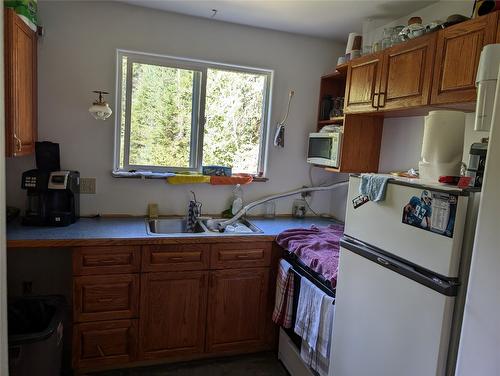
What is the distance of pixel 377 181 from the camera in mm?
1533

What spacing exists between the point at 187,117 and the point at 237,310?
1519 millimetres

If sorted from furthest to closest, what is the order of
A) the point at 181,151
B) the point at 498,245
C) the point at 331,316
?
the point at 181,151 → the point at 331,316 → the point at 498,245

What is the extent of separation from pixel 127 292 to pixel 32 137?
3.90ft

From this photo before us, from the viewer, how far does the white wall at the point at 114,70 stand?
8.11ft

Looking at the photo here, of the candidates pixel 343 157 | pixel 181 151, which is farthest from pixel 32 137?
pixel 343 157

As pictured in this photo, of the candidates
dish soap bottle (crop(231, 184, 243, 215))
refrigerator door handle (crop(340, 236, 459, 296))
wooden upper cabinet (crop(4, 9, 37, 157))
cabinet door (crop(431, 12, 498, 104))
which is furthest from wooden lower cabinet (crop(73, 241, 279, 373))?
cabinet door (crop(431, 12, 498, 104))

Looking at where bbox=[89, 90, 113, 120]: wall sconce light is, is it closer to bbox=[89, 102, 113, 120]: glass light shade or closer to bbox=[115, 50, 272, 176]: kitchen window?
bbox=[89, 102, 113, 120]: glass light shade

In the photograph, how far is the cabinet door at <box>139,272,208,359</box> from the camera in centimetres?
231

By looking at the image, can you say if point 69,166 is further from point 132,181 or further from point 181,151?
point 181,151

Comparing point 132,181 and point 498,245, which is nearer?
point 498,245

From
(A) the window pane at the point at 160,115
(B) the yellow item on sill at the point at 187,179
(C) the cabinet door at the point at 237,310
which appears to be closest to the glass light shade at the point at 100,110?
(A) the window pane at the point at 160,115

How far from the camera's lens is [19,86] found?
2.06 meters

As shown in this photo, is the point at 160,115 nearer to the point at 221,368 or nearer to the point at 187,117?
the point at 187,117

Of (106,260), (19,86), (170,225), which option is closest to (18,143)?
(19,86)
